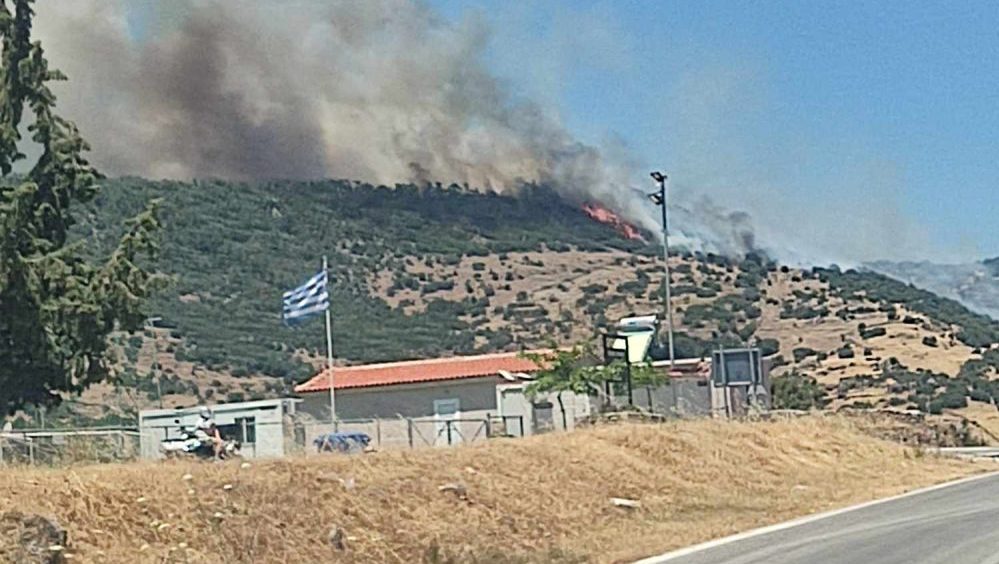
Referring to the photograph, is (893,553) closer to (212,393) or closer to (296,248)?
(212,393)

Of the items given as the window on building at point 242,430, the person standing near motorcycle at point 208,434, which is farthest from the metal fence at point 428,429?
the person standing near motorcycle at point 208,434

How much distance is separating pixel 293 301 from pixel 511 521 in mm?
24981

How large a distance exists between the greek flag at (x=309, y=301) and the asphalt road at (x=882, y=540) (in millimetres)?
22008

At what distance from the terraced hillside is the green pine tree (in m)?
31.1

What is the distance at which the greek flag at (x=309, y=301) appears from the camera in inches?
1775

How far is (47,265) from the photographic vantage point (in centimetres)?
3125

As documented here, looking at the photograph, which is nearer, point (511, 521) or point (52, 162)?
point (511, 521)

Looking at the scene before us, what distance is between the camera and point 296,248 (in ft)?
310

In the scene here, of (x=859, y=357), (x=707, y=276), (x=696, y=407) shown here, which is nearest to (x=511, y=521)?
(x=696, y=407)

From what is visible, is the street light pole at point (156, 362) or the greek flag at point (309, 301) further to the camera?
the street light pole at point (156, 362)

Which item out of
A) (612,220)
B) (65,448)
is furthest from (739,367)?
(612,220)

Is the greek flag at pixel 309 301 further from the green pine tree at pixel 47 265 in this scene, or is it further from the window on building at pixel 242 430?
the green pine tree at pixel 47 265

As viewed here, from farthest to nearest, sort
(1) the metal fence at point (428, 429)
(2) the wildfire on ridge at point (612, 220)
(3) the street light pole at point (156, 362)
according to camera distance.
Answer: (2) the wildfire on ridge at point (612, 220) → (3) the street light pole at point (156, 362) → (1) the metal fence at point (428, 429)

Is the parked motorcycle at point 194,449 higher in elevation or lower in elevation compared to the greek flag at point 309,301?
lower
